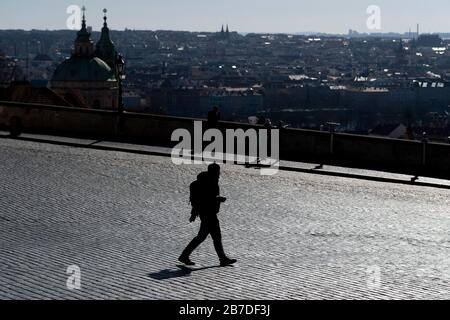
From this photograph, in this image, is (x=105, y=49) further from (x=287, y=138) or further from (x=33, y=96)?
(x=287, y=138)

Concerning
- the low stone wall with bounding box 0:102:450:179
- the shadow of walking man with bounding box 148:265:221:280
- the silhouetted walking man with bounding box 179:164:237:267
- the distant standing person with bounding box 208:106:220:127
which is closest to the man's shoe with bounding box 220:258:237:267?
the silhouetted walking man with bounding box 179:164:237:267

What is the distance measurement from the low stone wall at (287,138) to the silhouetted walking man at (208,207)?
8.75m

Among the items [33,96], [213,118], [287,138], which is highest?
[213,118]

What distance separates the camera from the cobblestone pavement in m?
11.6

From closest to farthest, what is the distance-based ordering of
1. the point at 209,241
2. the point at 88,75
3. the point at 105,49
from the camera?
the point at 209,241 → the point at 88,75 → the point at 105,49

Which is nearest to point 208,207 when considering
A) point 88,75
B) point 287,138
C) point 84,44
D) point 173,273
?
point 173,273

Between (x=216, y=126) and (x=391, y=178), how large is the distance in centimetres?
419

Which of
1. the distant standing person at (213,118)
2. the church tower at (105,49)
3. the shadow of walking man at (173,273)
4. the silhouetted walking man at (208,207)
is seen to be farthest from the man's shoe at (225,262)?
the church tower at (105,49)

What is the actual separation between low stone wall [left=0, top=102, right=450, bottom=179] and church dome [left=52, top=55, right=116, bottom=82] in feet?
148

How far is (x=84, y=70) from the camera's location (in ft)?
235

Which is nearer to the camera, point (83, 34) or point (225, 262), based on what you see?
point (225, 262)

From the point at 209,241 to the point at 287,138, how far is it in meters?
8.68

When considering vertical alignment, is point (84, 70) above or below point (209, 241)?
below
